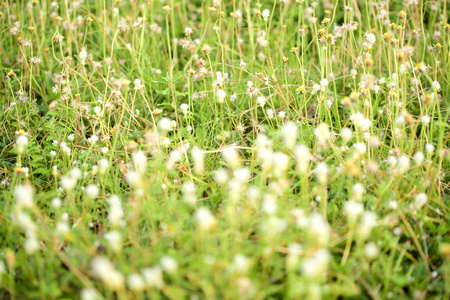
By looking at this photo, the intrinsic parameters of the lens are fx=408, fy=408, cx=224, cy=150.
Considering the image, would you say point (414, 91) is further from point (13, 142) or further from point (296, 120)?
point (13, 142)

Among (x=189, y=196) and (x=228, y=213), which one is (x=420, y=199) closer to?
(x=228, y=213)

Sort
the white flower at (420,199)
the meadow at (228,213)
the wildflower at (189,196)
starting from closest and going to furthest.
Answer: the meadow at (228,213), the wildflower at (189,196), the white flower at (420,199)

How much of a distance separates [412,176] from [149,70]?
1.87 metres

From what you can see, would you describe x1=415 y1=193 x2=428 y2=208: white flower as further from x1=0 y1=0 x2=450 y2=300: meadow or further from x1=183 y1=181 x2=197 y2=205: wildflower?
x1=183 y1=181 x2=197 y2=205: wildflower

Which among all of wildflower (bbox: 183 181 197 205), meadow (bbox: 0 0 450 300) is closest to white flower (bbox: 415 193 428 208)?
meadow (bbox: 0 0 450 300)

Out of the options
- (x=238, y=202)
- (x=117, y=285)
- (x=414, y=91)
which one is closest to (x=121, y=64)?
(x=238, y=202)

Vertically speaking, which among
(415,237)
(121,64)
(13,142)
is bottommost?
(415,237)

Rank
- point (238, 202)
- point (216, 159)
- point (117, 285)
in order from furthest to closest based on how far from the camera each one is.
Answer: point (216, 159) → point (238, 202) → point (117, 285)

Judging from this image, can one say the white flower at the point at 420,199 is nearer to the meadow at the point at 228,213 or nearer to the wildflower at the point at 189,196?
the meadow at the point at 228,213

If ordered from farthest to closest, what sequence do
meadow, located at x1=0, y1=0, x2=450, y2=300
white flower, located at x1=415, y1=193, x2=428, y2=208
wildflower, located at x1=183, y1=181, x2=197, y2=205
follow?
1. white flower, located at x1=415, y1=193, x2=428, y2=208
2. wildflower, located at x1=183, y1=181, x2=197, y2=205
3. meadow, located at x1=0, y1=0, x2=450, y2=300

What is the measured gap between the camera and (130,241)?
5.26ft

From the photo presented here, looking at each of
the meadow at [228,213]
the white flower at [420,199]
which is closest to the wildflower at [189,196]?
the meadow at [228,213]

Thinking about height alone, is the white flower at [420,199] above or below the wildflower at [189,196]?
below

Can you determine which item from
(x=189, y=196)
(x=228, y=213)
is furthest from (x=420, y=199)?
(x=189, y=196)
